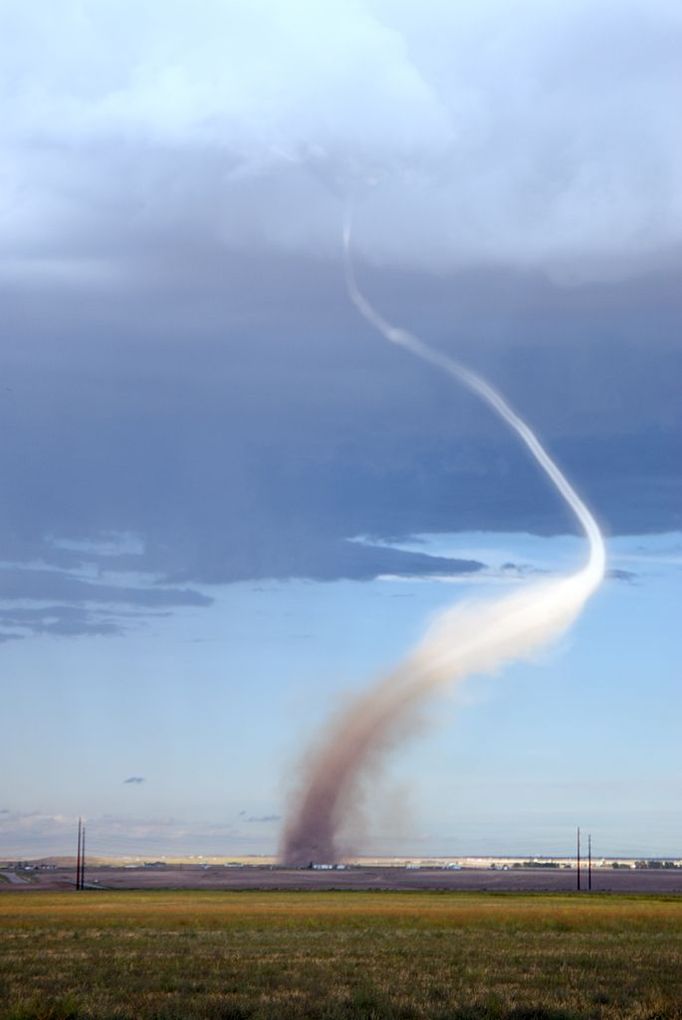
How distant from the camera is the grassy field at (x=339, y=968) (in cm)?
3020

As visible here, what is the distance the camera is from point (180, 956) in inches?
1772

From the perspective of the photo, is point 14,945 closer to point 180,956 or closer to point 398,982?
point 180,956

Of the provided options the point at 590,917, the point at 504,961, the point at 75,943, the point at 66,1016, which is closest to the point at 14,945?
the point at 75,943

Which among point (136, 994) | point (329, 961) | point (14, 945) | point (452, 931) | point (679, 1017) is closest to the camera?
point (679, 1017)

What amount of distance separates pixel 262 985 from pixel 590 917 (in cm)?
4944

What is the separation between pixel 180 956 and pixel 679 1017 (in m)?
21.3

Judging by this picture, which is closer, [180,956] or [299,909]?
[180,956]

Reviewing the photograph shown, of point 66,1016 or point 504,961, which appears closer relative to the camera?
point 66,1016

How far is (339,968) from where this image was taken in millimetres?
40688

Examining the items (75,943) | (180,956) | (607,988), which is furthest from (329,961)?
(75,943)

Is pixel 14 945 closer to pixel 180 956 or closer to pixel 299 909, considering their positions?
pixel 180 956

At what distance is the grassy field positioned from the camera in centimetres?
3020

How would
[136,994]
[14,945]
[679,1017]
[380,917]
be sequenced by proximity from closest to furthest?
1. [679,1017]
2. [136,994]
3. [14,945]
4. [380,917]

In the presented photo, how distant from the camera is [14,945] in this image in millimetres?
52750
